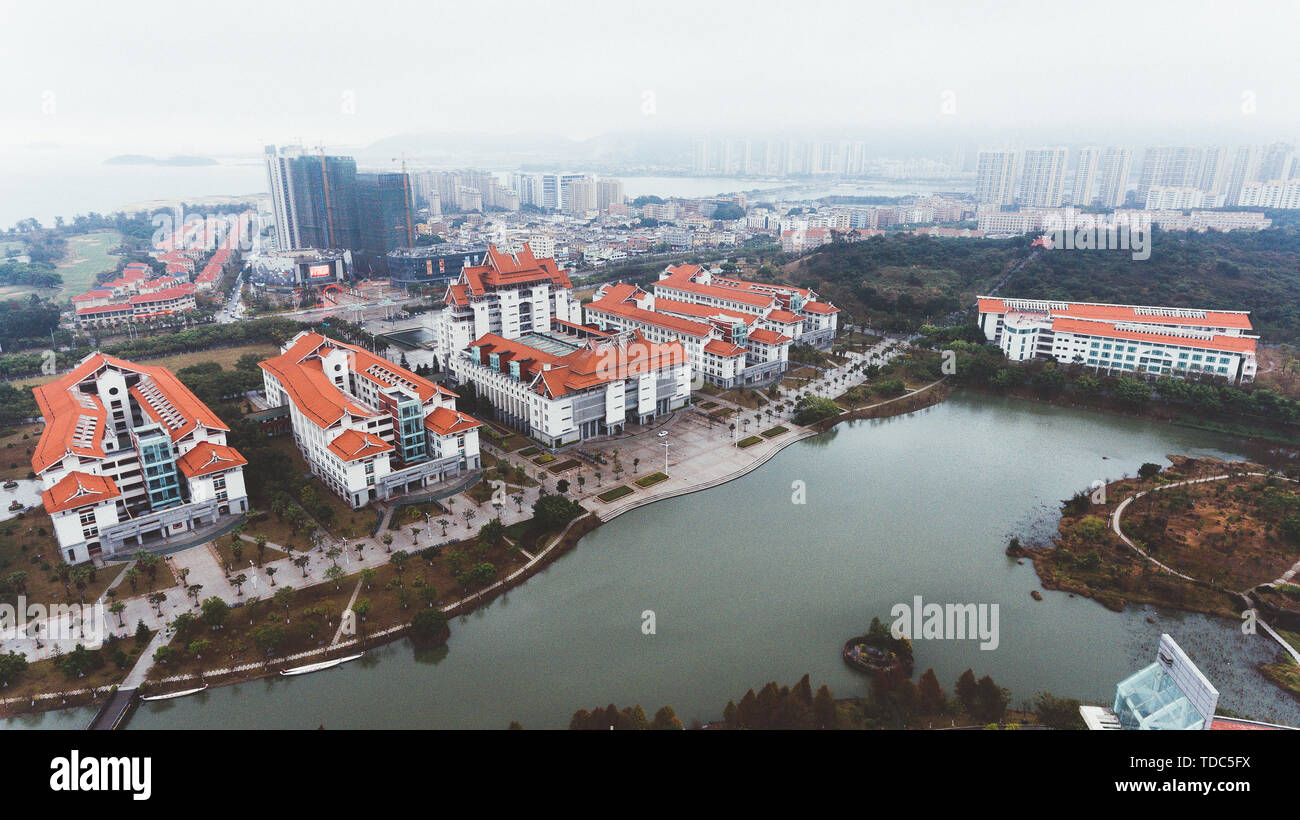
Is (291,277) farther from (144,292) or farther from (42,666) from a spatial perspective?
(42,666)

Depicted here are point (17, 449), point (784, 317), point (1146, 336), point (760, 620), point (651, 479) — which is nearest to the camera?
point (760, 620)

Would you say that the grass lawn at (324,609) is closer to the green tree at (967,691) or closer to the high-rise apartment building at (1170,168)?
the green tree at (967,691)

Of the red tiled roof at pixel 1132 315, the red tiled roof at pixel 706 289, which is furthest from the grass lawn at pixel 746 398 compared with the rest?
the red tiled roof at pixel 1132 315

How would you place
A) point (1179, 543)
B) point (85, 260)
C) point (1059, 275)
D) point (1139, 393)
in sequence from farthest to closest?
point (85, 260), point (1059, 275), point (1139, 393), point (1179, 543)

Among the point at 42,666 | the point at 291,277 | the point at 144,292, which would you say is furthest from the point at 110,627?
the point at 291,277

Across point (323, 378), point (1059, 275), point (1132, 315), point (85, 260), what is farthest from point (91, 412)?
point (85, 260)

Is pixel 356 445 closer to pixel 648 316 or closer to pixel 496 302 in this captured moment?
pixel 496 302
